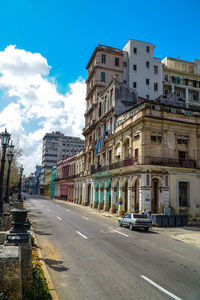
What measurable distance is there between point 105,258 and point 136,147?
20.1 meters

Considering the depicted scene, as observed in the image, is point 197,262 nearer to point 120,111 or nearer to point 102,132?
point 120,111

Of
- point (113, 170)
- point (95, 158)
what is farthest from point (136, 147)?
point (95, 158)

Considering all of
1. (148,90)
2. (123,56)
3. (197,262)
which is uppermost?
(123,56)

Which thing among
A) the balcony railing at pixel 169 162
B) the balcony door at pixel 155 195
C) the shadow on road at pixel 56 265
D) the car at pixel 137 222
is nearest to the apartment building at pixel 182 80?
the balcony railing at pixel 169 162

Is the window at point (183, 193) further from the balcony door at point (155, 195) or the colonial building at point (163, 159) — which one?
→ the balcony door at point (155, 195)

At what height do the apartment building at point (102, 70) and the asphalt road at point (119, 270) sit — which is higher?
the apartment building at point (102, 70)

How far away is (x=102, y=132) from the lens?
43.0 meters

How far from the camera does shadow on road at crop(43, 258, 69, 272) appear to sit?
854 cm

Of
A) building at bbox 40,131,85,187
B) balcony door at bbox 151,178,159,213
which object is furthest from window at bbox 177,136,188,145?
building at bbox 40,131,85,187

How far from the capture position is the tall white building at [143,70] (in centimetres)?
4750

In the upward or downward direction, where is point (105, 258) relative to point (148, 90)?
downward

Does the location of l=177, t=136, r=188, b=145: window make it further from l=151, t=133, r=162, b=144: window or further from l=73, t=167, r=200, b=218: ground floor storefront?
l=73, t=167, r=200, b=218: ground floor storefront

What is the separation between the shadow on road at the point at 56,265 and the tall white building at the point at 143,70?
41.6 metres

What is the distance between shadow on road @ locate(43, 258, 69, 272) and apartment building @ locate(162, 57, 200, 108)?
48200 mm
